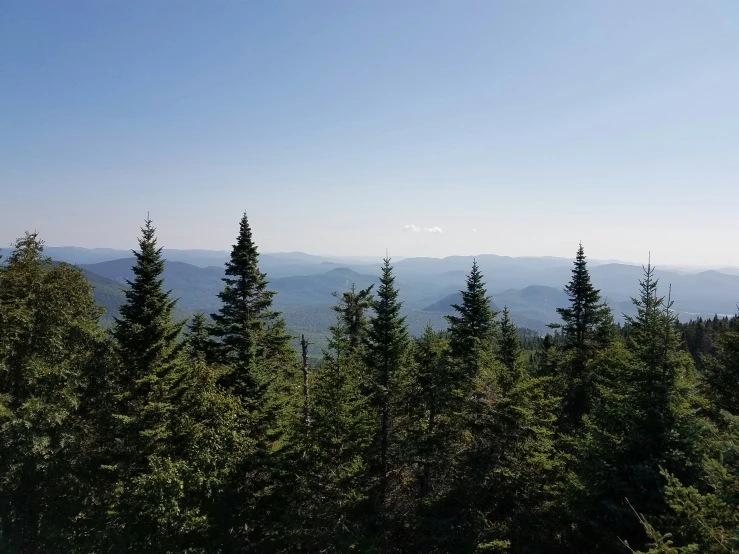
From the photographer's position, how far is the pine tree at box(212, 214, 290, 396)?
21.8 metres

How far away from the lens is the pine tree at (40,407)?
18.1 metres

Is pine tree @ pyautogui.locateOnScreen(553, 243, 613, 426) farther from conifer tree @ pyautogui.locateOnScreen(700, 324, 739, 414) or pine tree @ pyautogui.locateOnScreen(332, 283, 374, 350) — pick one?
pine tree @ pyautogui.locateOnScreen(332, 283, 374, 350)

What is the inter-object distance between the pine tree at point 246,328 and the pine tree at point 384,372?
6.08 metres

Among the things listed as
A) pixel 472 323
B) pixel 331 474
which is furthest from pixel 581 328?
pixel 331 474

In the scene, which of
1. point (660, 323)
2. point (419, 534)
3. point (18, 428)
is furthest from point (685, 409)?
point (18, 428)

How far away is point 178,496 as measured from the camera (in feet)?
54.0

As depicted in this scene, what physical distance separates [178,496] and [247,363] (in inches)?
282

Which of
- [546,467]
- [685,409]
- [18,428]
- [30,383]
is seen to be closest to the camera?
[685,409]

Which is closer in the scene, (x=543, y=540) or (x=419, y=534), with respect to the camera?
(x=543, y=540)

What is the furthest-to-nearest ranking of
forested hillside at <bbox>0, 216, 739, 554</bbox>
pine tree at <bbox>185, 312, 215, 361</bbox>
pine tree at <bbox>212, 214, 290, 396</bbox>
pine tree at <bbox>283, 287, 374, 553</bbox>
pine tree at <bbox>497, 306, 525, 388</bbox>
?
1. pine tree at <bbox>497, 306, 525, 388</bbox>
2. pine tree at <bbox>185, 312, 215, 361</bbox>
3. pine tree at <bbox>212, 214, 290, 396</bbox>
4. pine tree at <bbox>283, 287, 374, 553</bbox>
5. forested hillside at <bbox>0, 216, 739, 554</bbox>

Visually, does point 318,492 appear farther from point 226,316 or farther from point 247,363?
point 226,316

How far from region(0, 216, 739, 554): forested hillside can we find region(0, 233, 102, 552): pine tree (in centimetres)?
10

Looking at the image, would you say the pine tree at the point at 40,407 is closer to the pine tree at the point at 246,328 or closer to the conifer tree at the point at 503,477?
the pine tree at the point at 246,328

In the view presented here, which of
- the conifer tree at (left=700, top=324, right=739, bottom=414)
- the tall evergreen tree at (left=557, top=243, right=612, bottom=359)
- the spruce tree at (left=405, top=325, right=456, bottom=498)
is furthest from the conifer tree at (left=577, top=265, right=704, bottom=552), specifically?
the tall evergreen tree at (left=557, top=243, right=612, bottom=359)
